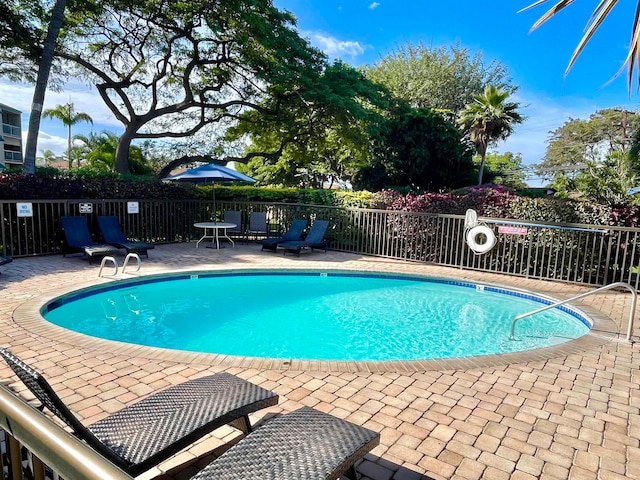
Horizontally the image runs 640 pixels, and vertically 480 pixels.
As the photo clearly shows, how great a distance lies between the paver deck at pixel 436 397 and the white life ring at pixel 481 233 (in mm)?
3375

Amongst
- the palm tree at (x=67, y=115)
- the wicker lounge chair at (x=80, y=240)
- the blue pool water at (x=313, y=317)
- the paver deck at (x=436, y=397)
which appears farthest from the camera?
the palm tree at (x=67, y=115)

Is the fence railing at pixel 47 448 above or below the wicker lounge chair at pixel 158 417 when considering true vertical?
above

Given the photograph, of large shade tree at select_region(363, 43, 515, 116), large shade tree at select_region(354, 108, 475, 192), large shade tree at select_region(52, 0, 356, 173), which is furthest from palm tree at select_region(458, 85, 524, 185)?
large shade tree at select_region(52, 0, 356, 173)

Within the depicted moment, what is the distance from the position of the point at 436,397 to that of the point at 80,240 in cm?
858

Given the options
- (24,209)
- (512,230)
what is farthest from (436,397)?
(24,209)

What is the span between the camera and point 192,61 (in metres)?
16.1

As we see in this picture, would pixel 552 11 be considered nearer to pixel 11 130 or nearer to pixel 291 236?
pixel 291 236

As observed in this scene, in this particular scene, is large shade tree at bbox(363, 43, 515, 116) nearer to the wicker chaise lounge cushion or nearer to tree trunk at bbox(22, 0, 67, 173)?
tree trunk at bbox(22, 0, 67, 173)

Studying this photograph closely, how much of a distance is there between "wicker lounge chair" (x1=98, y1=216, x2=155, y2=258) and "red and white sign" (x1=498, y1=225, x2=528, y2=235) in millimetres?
7612

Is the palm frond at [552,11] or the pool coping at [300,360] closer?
the pool coping at [300,360]

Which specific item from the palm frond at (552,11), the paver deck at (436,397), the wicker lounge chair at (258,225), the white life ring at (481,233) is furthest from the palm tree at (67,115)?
the palm frond at (552,11)

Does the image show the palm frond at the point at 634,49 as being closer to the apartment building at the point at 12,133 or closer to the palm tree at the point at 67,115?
the palm tree at the point at 67,115

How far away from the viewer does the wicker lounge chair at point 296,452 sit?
1.70 meters

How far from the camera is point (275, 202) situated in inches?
510
